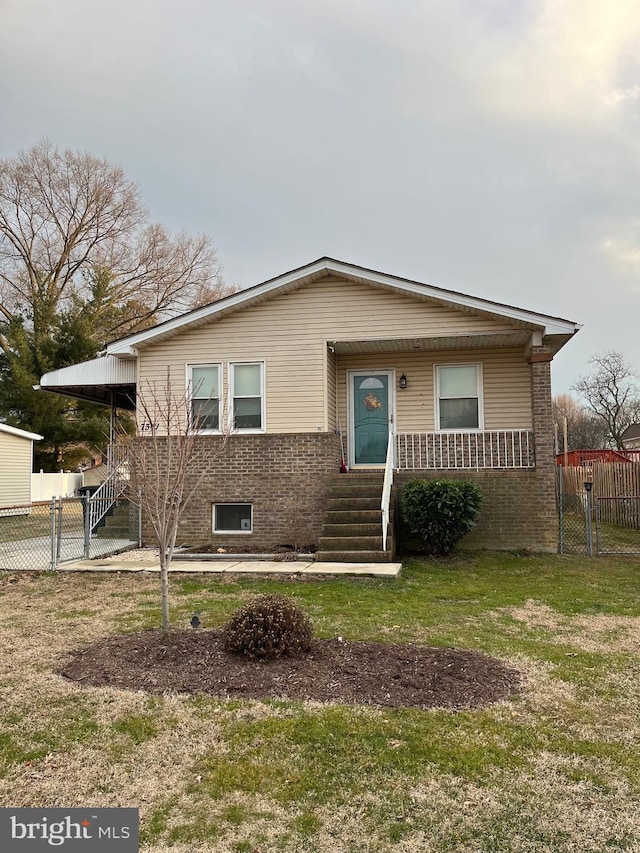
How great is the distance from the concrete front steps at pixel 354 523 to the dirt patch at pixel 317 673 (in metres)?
4.74

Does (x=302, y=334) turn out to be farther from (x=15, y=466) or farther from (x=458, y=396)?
(x=15, y=466)

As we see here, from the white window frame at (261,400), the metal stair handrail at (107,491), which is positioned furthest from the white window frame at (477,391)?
the metal stair handrail at (107,491)

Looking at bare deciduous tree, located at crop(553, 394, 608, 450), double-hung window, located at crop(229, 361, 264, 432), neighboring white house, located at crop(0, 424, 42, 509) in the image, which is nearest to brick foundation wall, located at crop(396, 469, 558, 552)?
double-hung window, located at crop(229, 361, 264, 432)

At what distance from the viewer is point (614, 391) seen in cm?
4619

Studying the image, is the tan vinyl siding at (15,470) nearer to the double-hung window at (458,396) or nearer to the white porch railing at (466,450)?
the white porch railing at (466,450)

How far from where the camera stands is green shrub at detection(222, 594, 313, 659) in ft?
16.7

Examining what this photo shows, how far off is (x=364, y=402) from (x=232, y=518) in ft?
12.2

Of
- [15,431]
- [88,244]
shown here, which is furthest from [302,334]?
[88,244]

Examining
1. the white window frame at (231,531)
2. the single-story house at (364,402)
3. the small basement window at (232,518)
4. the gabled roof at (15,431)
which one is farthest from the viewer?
the gabled roof at (15,431)

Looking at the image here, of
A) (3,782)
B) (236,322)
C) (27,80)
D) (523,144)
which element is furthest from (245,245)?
(3,782)

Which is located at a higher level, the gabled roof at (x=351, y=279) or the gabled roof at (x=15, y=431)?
the gabled roof at (x=351, y=279)

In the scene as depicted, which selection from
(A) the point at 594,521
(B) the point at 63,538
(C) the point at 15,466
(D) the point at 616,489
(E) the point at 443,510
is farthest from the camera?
(C) the point at 15,466

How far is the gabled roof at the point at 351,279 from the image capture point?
37.5 feet

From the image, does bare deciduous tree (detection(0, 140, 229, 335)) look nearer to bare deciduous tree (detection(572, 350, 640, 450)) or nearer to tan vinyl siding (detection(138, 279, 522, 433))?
tan vinyl siding (detection(138, 279, 522, 433))
